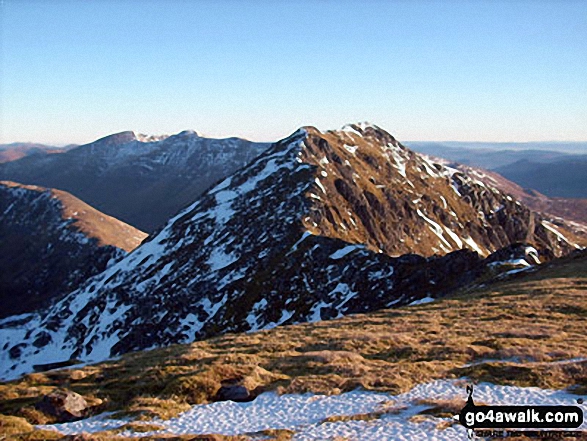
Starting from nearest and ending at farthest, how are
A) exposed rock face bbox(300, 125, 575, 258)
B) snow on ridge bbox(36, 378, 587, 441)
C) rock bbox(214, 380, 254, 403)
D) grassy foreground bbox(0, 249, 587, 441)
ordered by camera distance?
snow on ridge bbox(36, 378, 587, 441), grassy foreground bbox(0, 249, 587, 441), rock bbox(214, 380, 254, 403), exposed rock face bbox(300, 125, 575, 258)

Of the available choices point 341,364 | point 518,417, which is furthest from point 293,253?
point 518,417

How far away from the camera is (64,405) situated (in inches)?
762

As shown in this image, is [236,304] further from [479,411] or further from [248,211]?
[479,411]

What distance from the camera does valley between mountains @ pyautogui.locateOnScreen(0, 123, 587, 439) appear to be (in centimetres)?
2145

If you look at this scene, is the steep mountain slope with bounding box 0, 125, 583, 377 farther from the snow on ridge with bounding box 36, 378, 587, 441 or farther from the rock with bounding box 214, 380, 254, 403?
the rock with bounding box 214, 380, 254, 403

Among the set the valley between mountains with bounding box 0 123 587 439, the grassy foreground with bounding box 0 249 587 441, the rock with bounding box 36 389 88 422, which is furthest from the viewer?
the valley between mountains with bounding box 0 123 587 439

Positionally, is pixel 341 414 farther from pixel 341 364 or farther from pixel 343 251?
pixel 343 251

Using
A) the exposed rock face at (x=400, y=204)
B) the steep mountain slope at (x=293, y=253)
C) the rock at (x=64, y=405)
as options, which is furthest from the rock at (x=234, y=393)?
the exposed rock face at (x=400, y=204)

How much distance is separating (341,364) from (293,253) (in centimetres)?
6350

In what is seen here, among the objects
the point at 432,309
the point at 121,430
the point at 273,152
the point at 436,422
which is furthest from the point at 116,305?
the point at 436,422

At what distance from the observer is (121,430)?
56.2 feet

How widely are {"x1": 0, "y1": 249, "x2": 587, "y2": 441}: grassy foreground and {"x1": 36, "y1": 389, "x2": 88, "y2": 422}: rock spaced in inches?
19.9

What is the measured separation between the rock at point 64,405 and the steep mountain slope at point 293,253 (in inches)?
1988

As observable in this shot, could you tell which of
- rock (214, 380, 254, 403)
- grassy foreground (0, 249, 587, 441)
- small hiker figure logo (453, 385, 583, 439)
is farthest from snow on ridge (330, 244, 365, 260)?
small hiker figure logo (453, 385, 583, 439)
